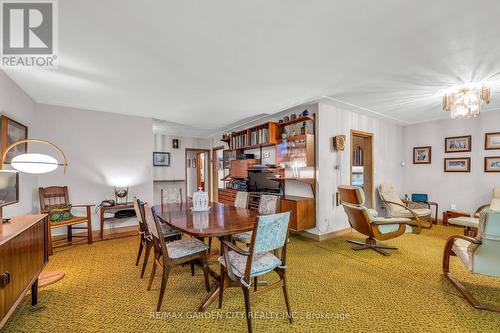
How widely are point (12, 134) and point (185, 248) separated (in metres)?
2.80

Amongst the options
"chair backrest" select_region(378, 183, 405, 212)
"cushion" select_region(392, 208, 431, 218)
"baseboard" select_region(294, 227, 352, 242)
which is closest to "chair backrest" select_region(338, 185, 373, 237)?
"baseboard" select_region(294, 227, 352, 242)

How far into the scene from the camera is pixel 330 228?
162 inches

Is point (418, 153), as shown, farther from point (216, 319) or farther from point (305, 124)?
point (216, 319)

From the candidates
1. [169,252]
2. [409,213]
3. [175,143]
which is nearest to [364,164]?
[409,213]

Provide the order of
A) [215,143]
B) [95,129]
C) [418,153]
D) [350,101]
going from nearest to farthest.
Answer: [350,101], [95,129], [418,153], [215,143]

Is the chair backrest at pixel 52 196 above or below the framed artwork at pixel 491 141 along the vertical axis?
below

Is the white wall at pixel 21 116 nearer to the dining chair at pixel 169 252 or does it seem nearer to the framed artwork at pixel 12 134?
the framed artwork at pixel 12 134

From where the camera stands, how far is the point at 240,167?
5152 mm

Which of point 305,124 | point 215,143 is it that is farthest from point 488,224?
point 215,143

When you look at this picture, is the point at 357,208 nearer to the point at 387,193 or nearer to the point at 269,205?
the point at 269,205

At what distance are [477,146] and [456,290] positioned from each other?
3.82 metres

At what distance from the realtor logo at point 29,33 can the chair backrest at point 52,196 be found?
2052 millimetres

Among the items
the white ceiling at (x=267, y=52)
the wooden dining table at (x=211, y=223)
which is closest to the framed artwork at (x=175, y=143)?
the white ceiling at (x=267, y=52)

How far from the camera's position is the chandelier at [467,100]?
2868 millimetres
